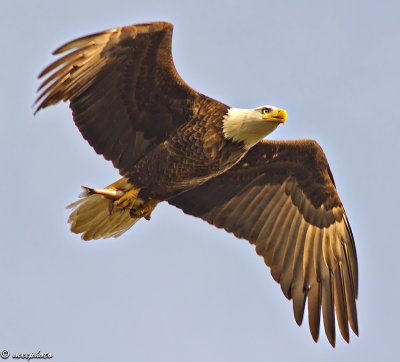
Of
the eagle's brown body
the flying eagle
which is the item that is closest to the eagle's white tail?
the flying eagle

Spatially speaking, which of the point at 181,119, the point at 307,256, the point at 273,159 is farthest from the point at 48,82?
the point at 307,256

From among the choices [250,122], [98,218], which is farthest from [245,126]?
[98,218]

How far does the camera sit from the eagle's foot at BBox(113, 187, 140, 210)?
11.0m

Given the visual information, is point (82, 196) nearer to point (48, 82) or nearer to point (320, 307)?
point (48, 82)

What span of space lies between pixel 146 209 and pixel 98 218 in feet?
2.02

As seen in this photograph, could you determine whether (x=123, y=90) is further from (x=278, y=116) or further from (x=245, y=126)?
(x=278, y=116)

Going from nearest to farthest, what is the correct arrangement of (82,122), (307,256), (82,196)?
(82,122)
(82,196)
(307,256)

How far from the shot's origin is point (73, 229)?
37.5 feet

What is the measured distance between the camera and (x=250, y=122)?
1069cm

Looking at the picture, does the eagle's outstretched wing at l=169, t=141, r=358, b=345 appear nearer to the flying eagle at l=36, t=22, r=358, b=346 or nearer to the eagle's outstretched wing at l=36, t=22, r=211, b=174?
the flying eagle at l=36, t=22, r=358, b=346

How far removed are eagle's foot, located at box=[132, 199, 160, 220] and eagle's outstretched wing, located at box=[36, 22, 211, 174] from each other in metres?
0.66

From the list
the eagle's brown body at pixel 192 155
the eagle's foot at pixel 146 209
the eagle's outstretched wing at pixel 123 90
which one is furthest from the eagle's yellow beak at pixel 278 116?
the eagle's foot at pixel 146 209

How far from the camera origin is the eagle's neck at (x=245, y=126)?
10625 millimetres

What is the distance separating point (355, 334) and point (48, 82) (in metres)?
4.93
